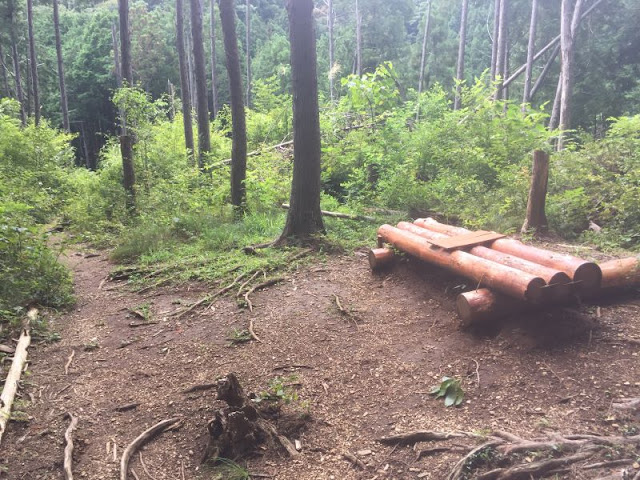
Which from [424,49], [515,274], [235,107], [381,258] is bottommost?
[381,258]

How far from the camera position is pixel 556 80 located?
24.8m

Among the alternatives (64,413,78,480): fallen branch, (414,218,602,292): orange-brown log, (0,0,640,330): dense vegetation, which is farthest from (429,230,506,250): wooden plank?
(64,413,78,480): fallen branch

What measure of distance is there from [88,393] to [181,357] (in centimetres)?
93

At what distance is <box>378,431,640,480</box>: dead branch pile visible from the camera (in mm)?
2361

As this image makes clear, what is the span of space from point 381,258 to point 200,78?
10345 mm

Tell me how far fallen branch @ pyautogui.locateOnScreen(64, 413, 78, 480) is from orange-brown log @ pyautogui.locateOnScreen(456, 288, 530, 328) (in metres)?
3.43

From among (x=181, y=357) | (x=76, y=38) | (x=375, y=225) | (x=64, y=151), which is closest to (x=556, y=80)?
(x=375, y=225)

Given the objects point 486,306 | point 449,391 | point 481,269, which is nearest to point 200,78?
point 481,269

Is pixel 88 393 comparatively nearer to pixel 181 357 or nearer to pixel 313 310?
pixel 181 357

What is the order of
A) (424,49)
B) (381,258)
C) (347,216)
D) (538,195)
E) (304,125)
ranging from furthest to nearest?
(424,49) → (347,216) → (304,125) → (538,195) → (381,258)

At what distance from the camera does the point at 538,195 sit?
23.4 feet

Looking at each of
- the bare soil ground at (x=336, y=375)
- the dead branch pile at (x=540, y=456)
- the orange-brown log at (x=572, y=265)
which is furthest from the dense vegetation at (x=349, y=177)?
the dead branch pile at (x=540, y=456)

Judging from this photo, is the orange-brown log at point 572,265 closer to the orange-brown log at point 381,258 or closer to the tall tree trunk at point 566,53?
the orange-brown log at point 381,258

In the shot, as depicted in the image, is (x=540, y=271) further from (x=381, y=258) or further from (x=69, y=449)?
(x=69, y=449)
